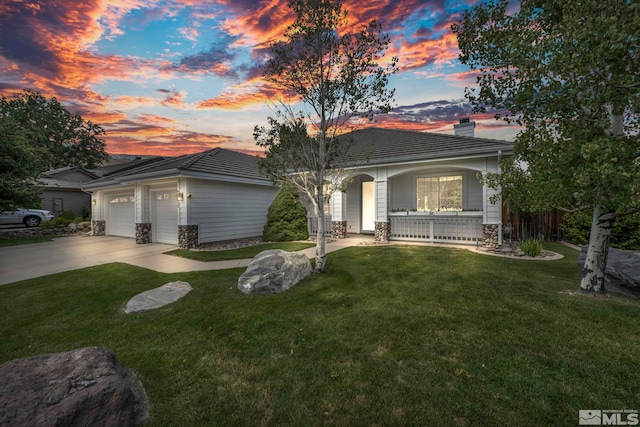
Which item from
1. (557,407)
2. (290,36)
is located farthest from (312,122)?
(557,407)

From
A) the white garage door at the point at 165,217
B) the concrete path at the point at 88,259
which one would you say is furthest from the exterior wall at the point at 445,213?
the white garage door at the point at 165,217

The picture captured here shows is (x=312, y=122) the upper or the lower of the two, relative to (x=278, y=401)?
upper

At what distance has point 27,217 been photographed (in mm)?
17266

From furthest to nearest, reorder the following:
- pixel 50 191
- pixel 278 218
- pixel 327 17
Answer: pixel 50 191 → pixel 278 218 → pixel 327 17

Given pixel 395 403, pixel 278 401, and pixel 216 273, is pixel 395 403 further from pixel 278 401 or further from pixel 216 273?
pixel 216 273

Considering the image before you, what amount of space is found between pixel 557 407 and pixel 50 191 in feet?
93.6

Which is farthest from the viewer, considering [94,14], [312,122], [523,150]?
[94,14]

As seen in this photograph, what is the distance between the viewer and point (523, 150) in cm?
526

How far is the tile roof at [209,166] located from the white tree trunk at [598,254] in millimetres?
10246

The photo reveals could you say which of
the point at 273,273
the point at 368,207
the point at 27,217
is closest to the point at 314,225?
the point at 368,207

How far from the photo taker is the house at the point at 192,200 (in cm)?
1090

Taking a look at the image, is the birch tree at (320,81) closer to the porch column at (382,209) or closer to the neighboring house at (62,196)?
the porch column at (382,209)

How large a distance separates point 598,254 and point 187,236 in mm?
11930

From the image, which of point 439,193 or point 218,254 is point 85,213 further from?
point 439,193
